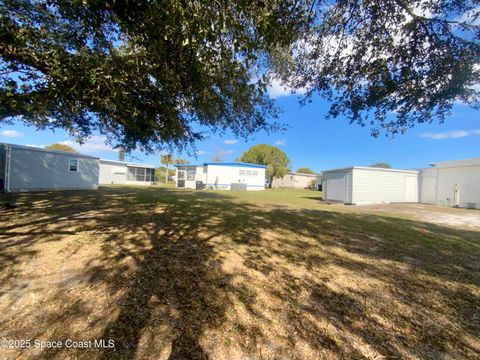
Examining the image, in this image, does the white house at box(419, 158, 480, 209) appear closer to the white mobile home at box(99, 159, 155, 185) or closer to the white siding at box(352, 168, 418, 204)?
the white siding at box(352, 168, 418, 204)

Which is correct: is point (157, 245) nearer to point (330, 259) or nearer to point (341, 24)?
point (330, 259)

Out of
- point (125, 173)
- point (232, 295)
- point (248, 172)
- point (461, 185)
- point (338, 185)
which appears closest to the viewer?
point (232, 295)

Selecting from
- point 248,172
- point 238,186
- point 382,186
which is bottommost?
point 238,186

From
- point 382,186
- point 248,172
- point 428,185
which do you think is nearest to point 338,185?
point 382,186

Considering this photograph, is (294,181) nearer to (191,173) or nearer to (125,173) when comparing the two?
(191,173)

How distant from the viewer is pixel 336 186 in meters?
18.5

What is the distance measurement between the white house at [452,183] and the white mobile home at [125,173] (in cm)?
3107

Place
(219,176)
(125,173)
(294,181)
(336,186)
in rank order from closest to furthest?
(336,186)
(219,176)
(125,173)
(294,181)

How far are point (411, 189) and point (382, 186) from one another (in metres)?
3.57

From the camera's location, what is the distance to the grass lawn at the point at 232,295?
2.14 m

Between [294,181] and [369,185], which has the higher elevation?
[294,181]

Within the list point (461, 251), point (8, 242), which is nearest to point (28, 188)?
point (8, 242)

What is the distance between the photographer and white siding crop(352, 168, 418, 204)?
16.8m

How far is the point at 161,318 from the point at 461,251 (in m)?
6.52
